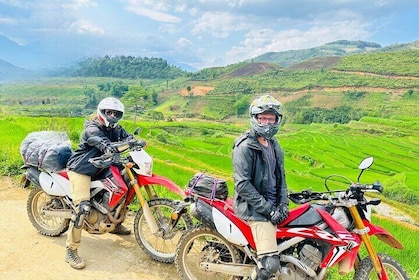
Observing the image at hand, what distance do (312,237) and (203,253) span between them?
3.79 ft

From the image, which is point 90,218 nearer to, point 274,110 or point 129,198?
point 129,198

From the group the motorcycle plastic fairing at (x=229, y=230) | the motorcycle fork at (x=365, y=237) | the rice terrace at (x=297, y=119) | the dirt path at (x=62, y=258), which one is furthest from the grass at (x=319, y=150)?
→ the motorcycle fork at (x=365, y=237)

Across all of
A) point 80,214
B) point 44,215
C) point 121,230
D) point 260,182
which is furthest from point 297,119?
point 260,182

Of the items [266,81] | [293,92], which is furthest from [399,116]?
[266,81]

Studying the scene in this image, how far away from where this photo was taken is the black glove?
326 cm

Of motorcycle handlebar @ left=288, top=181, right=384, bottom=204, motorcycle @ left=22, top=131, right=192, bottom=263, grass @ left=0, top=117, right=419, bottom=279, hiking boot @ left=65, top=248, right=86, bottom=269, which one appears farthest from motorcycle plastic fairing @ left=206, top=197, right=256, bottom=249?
grass @ left=0, top=117, right=419, bottom=279

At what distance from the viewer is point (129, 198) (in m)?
4.63

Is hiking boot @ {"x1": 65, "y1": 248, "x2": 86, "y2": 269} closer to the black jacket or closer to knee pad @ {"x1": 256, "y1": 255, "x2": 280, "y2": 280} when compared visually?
the black jacket

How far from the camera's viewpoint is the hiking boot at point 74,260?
4.23 meters

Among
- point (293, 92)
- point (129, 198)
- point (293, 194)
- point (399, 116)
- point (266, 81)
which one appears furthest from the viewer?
point (266, 81)

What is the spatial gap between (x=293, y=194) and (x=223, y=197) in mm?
705

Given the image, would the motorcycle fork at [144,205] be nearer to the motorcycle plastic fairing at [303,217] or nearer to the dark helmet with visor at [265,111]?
the motorcycle plastic fairing at [303,217]

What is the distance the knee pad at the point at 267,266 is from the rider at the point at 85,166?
2141 millimetres

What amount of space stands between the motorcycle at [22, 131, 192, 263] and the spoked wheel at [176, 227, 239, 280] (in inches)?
18.8
